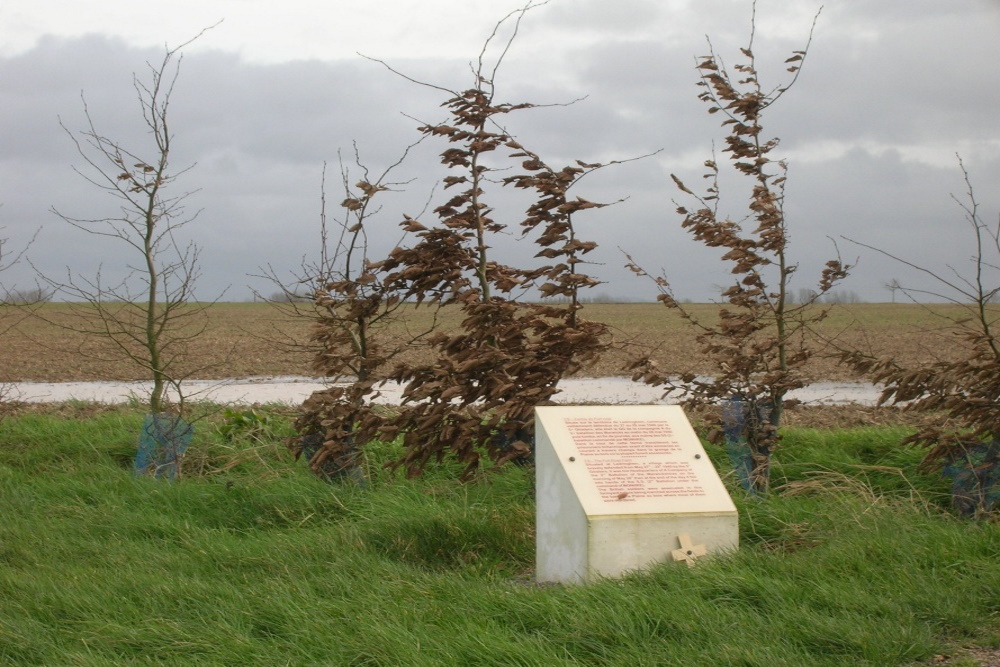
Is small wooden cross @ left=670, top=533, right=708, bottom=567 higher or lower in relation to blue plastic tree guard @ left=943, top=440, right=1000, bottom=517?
lower

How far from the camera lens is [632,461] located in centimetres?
599

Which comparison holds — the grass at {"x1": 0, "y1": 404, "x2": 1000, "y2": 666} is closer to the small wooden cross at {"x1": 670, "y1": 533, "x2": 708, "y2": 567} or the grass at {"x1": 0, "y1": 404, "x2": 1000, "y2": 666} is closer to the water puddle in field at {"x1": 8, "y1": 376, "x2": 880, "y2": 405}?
the small wooden cross at {"x1": 670, "y1": 533, "x2": 708, "y2": 567}

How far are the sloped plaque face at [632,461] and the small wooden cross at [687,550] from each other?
14 cm

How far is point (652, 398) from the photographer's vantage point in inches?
648

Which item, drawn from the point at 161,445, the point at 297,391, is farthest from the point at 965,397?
the point at 297,391

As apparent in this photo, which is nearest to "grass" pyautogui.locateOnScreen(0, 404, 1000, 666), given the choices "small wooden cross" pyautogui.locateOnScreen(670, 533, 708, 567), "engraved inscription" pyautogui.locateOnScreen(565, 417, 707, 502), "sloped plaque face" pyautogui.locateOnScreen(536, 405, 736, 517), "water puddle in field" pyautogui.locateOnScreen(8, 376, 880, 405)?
"small wooden cross" pyautogui.locateOnScreen(670, 533, 708, 567)

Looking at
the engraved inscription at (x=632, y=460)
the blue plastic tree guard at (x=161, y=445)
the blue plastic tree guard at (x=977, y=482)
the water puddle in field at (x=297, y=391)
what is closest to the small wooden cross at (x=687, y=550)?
the engraved inscription at (x=632, y=460)

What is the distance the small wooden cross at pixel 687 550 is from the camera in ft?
18.5

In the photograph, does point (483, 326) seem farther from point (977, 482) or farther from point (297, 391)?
point (297, 391)

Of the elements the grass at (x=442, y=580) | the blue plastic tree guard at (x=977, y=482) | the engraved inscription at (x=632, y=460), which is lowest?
the grass at (x=442, y=580)

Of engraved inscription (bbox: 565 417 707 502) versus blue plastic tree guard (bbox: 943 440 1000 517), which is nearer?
engraved inscription (bbox: 565 417 707 502)

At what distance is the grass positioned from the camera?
4.45 metres

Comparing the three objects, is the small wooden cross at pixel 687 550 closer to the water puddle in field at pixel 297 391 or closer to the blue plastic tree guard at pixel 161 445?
the blue plastic tree guard at pixel 161 445

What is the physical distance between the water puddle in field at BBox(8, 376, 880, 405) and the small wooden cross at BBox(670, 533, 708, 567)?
859 cm
